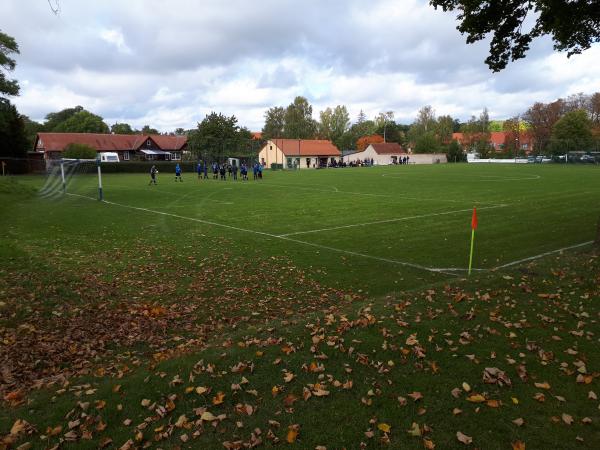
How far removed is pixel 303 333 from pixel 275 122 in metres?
139

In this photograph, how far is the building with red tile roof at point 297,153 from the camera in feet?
305

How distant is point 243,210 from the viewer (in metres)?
22.9

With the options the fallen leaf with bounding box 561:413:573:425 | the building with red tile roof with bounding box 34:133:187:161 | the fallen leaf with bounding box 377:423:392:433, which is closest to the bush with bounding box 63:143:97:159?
the building with red tile roof with bounding box 34:133:187:161

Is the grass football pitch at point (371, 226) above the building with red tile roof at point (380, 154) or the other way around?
the other way around

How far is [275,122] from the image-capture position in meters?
141

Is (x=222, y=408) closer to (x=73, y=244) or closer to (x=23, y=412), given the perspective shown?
(x=23, y=412)

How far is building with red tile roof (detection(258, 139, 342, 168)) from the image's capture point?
305ft

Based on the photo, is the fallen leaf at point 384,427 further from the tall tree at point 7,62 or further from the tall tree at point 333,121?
the tall tree at point 333,121

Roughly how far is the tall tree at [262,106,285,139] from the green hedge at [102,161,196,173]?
70.9 meters

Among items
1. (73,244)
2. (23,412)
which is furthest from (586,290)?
(73,244)

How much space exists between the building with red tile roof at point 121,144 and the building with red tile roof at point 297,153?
58.9 feet

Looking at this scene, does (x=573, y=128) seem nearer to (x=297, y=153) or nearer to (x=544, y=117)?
(x=544, y=117)

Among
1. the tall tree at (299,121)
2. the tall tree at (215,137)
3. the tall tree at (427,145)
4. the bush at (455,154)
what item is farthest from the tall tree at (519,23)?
the tall tree at (299,121)

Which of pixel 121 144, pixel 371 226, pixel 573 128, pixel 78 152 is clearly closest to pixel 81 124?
pixel 121 144
